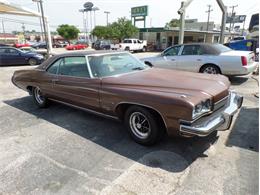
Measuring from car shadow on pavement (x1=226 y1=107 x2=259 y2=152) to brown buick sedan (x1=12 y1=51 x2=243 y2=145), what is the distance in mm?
531

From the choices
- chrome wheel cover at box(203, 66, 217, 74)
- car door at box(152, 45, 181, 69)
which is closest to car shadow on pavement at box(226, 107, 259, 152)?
chrome wheel cover at box(203, 66, 217, 74)

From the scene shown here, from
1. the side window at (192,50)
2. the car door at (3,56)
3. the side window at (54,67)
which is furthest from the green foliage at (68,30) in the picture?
the side window at (54,67)

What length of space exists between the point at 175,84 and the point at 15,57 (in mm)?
13973

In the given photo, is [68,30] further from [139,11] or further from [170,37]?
[170,37]

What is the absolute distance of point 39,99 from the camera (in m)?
5.36

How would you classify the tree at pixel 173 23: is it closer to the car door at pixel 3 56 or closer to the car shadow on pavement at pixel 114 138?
the car door at pixel 3 56

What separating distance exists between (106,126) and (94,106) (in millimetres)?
546

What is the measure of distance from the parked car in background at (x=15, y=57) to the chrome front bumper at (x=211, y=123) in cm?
1375

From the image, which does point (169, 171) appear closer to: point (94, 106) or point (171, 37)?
point (94, 106)

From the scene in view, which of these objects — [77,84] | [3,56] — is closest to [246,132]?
[77,84]

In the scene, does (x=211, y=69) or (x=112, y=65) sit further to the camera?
(x=211, y=69)

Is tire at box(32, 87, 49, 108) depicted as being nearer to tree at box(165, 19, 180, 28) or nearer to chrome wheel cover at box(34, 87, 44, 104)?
chrome wheel cover at box(34, 87, 44, 104)

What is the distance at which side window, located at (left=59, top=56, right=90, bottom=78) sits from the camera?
3.93m

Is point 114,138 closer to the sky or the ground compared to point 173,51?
closer to the ground
